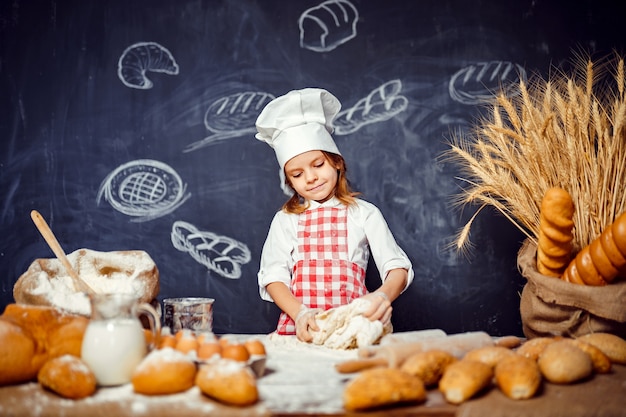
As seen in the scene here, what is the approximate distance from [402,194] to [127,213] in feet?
4.10

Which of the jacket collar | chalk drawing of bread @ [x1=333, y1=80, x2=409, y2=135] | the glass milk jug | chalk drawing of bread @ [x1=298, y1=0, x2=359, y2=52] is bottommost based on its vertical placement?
the glass milk jug

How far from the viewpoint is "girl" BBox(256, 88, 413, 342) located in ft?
6.66

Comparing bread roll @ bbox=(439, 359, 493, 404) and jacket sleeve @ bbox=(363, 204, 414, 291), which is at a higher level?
jacket sleeve @ bbox=(363, 204, 414, 291)

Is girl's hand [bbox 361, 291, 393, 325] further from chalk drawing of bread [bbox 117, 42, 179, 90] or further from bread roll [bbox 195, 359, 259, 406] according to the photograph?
chalk drawing of bread [bbox 117, 42, 179, 90]

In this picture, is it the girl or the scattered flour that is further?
the girl

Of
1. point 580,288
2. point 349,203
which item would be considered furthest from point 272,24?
point 580,288

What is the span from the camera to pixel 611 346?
4.13 ft

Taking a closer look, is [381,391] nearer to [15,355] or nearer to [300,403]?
[300,403]

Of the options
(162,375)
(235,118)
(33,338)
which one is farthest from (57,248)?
(235,118)

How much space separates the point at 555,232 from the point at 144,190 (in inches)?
69.1

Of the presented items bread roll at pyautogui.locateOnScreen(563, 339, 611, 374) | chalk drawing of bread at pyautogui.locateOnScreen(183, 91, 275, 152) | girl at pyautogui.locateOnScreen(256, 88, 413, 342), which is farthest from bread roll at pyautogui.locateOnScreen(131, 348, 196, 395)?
chalk drawing of bread at pyautogui.locateOnScreen(183, 91, 275, 152)

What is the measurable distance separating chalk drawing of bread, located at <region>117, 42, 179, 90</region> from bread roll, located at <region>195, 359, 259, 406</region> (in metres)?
1.81

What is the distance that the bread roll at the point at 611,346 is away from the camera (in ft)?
4.08

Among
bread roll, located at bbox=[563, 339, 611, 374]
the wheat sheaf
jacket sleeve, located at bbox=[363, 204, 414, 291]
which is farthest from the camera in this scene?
jacket sleeve, located at bbox=[363, 204, 414, 291]
